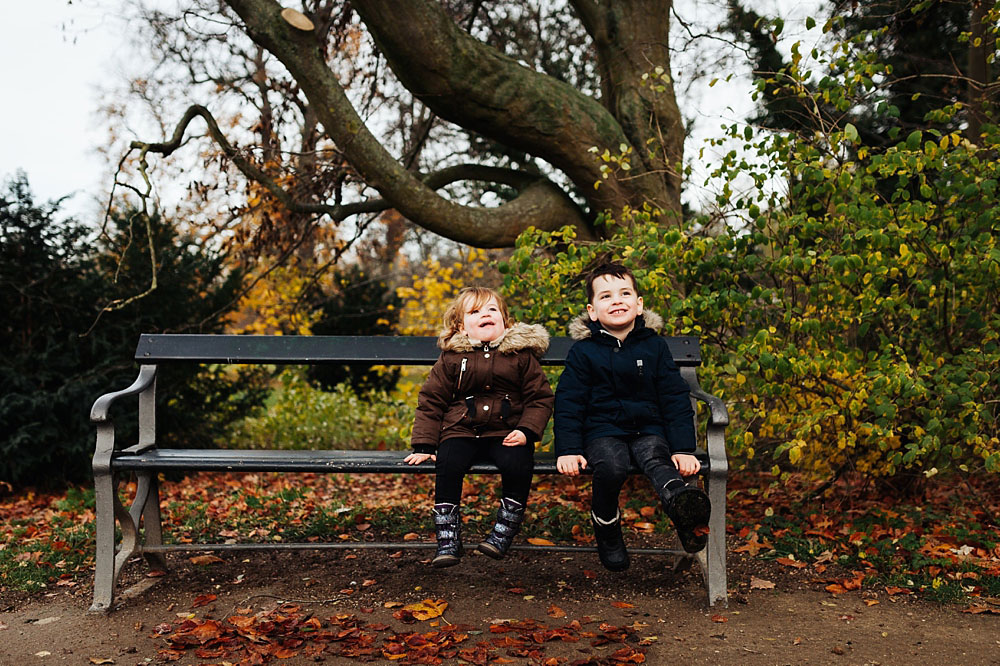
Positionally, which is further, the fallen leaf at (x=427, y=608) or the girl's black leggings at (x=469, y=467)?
the girl's black leggings at (x=469, y=467)

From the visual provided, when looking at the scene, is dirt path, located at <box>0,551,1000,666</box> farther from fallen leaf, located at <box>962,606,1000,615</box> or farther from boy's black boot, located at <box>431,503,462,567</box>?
boy's black boot, located at <box>431,503,462,567</box>

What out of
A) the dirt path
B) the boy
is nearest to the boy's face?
the boy

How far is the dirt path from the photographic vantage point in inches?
121

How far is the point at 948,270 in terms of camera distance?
4.21 m

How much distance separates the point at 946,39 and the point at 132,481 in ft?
27.6

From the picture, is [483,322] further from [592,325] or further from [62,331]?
[62,331]

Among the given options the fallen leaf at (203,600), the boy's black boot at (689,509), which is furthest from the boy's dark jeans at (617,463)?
the fallen leaf at (203,600)

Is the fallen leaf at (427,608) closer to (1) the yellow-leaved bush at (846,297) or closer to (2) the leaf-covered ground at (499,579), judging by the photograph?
(2) the leaf-covered ground at (499,579)

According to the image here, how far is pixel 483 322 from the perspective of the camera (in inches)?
153

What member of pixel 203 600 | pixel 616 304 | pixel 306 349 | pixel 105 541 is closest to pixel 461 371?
pixel 616 304

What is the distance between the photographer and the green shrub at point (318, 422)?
8.49 metres

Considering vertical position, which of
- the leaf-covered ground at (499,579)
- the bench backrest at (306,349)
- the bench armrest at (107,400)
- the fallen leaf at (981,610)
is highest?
the bench backrest at (306,349)

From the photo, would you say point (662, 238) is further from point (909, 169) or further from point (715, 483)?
point (715, 483)

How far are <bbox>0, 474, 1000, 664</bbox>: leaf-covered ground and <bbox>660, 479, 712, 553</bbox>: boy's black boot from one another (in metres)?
0.40
